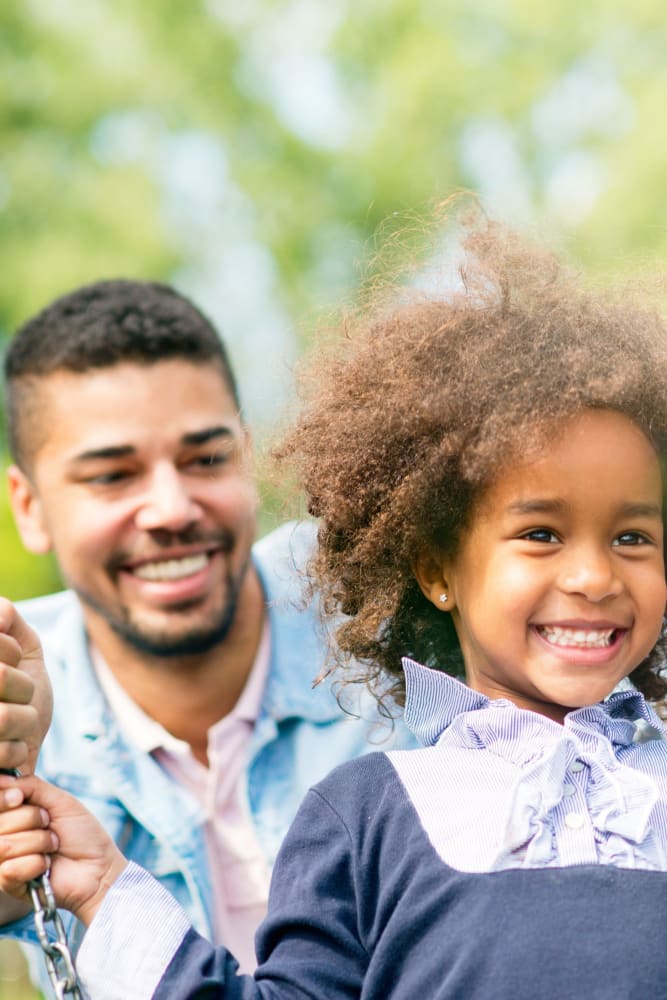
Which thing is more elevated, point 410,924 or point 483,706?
point 483,706

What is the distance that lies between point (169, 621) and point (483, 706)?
4.21 ft

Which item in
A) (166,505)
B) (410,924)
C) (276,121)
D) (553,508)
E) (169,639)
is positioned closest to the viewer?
(410,924)

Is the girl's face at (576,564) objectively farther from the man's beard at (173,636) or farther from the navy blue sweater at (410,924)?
the man's beard at (173,636)

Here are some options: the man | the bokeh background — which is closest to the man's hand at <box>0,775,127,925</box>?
the man

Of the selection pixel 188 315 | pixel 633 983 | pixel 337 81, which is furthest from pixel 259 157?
pixel 633 983

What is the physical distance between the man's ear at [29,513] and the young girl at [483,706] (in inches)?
53.9

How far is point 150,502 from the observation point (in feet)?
10.0

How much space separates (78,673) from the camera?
10.3ft

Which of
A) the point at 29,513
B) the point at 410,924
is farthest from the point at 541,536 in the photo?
the point at 29,513

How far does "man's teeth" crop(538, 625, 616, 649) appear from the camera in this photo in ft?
6.27

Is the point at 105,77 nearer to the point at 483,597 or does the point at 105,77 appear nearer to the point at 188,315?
the point at 188,315

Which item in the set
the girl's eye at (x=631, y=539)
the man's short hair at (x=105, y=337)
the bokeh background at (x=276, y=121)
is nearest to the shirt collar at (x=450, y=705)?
the girl's eye at (x=631, y=539)

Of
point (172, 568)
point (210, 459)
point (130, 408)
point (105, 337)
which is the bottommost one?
point (172, 568)

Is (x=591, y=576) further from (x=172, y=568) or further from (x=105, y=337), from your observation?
(x=105, y=337)
